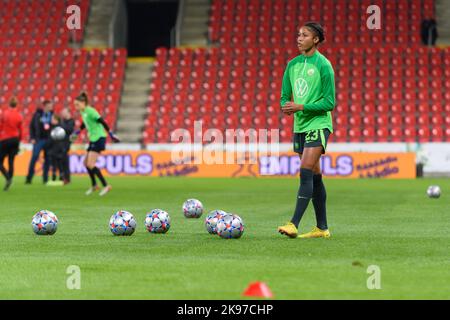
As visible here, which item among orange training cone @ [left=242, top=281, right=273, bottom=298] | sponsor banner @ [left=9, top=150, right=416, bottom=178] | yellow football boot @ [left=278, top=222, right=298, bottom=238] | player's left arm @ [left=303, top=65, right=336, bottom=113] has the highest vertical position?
player's left arm @ [left=303, top=65, right=336, bottom=113]

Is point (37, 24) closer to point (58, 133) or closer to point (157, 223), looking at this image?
point (58, 133)

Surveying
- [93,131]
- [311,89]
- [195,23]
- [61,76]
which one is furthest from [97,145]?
[195,23]

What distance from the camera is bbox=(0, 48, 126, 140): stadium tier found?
38.5 m

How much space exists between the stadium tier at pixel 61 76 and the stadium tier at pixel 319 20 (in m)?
4.50

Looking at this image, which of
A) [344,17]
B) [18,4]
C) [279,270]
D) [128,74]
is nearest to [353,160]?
[344,17]

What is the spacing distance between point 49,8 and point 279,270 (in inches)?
1415

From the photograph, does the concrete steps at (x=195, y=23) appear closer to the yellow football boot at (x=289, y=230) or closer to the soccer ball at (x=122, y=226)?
the soccer ball at (x=122, y=226)

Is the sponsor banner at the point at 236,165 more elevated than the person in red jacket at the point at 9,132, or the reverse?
the person in red jacket at the point at 9,132

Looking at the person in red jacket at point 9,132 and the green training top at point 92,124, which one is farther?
the person in red jacket at point 9,132

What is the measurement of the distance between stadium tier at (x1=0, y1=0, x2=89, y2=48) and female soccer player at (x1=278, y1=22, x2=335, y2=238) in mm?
30791

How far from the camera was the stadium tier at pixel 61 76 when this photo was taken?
38.5 metres

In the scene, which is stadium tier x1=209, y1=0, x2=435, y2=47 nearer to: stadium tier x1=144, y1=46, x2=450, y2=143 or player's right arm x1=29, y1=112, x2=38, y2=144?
stadium tier x1=144, y1=46, x2=450, y2=143

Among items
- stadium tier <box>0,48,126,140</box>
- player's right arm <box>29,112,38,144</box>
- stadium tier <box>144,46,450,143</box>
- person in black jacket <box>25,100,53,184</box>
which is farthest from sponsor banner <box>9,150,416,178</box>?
person in black jacket <box>25,100,53,184</box>

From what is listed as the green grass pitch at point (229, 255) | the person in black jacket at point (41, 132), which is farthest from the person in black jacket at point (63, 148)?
the green grass pitch at point (229, 255)
